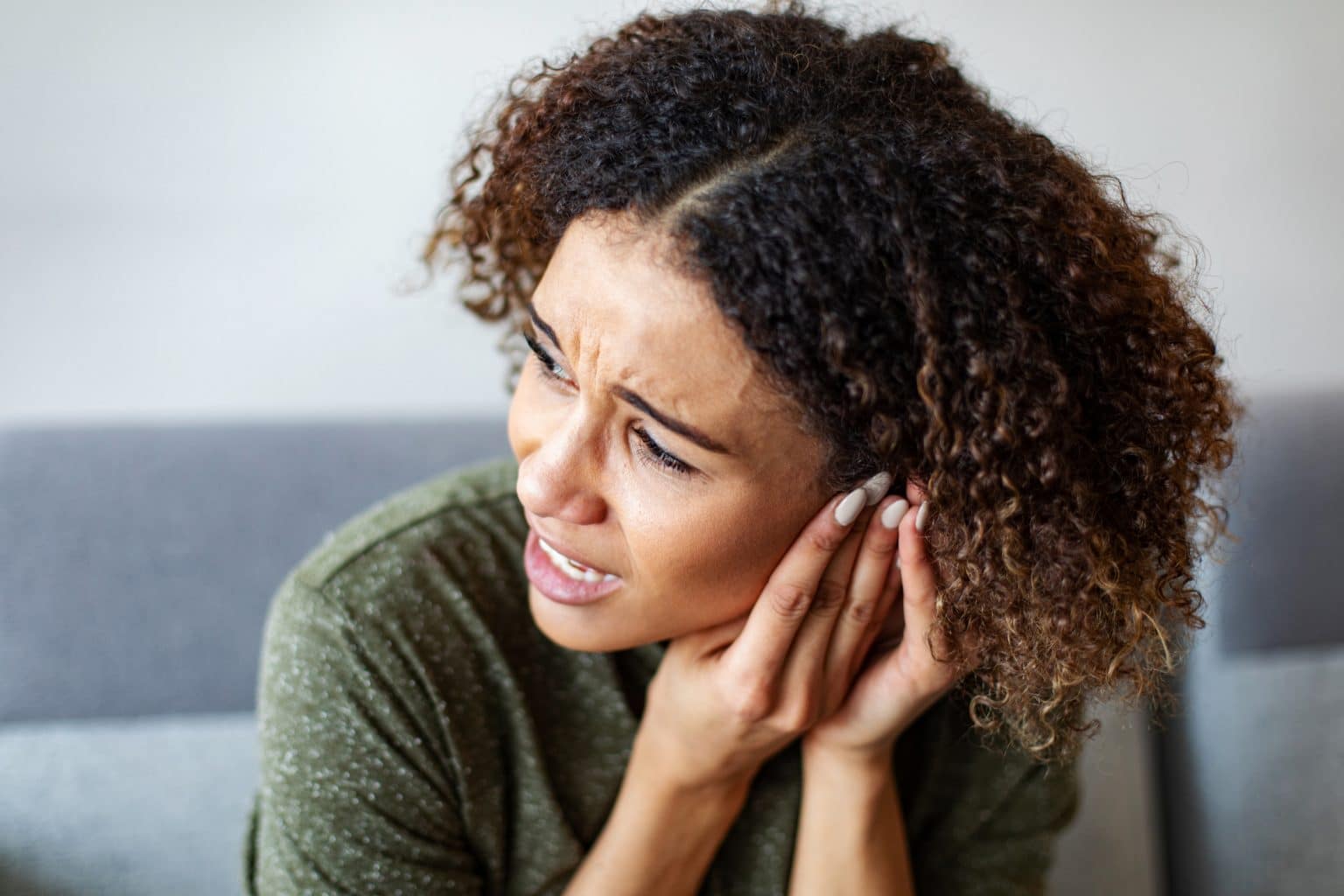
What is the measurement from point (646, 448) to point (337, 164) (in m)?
0.91

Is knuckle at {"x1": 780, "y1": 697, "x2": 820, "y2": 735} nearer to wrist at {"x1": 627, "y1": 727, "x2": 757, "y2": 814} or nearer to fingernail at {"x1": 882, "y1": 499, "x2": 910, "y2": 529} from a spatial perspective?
wrist at {"x1": 627, "y1": 727, "x2": 757, "y2": 814}

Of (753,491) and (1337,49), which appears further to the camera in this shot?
(1337,49)

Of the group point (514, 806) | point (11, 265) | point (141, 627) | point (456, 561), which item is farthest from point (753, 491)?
point (11, 265)

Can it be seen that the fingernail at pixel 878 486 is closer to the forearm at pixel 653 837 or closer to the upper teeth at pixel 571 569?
the upper teeth at pixel 571 569

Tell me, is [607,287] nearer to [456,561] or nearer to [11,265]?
[456,561]

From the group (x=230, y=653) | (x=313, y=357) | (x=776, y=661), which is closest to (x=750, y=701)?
(x=776, y=661)

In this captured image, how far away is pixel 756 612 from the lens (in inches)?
41.9

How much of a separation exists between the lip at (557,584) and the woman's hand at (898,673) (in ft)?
0.86

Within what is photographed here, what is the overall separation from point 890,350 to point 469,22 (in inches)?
39.2

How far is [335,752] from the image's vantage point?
1091mm

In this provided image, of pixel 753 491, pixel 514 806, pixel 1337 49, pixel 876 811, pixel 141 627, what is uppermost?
pixel 1337 49

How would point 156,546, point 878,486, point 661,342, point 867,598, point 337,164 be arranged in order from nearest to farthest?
point 661,342 → point 878,486 → point 867,598 → point 156,546 → point 337,164

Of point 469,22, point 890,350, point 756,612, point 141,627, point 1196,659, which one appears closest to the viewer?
point 890,350

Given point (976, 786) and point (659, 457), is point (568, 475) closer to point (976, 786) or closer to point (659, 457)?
point (659, 457)
